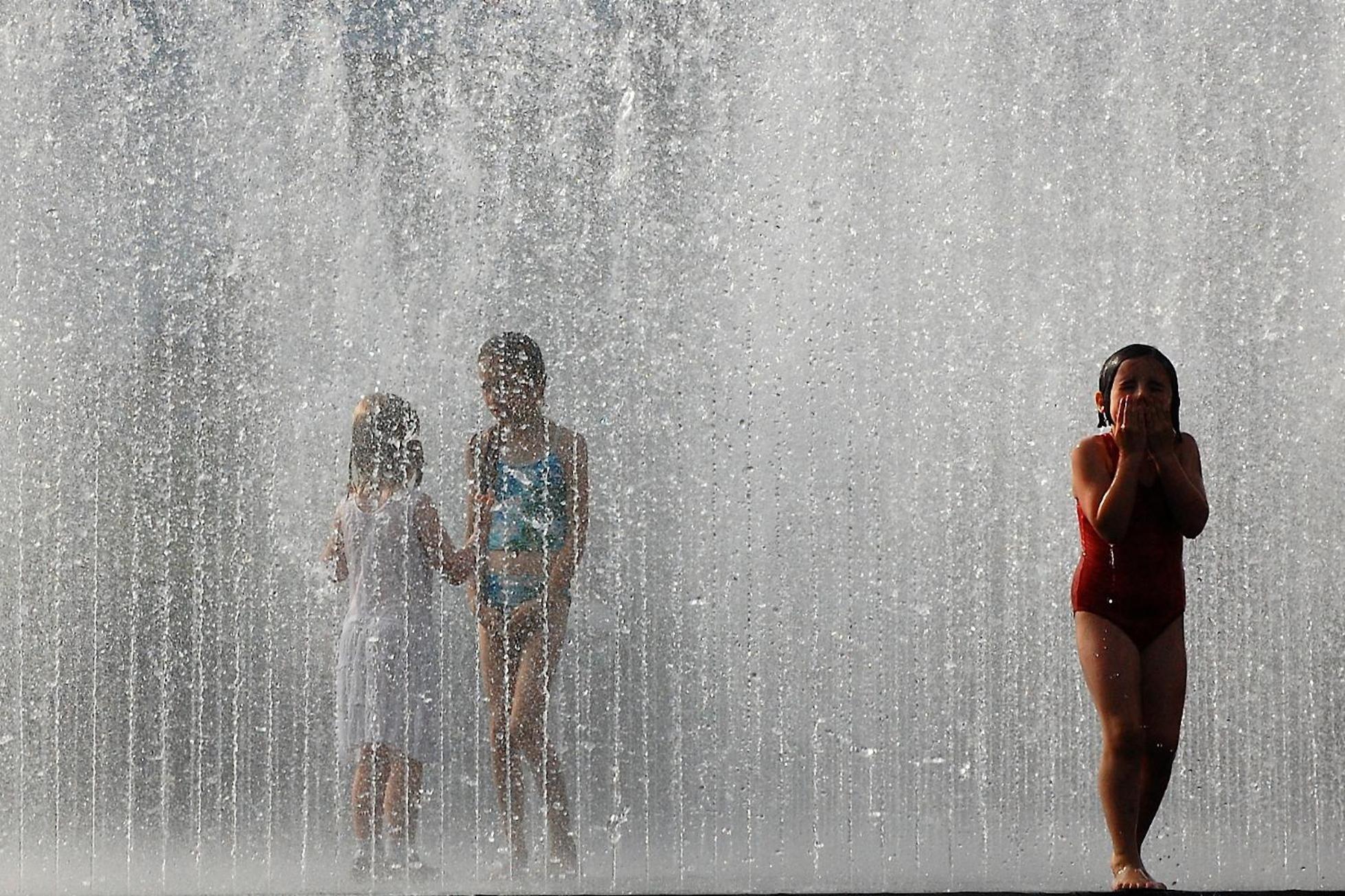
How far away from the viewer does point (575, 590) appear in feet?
26.6

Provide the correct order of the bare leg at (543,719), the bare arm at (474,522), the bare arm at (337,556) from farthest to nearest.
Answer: the bare arm at (337,556) → the bare arm at (474,522) → the bare leg at (543,719)

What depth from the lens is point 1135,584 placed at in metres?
4.11

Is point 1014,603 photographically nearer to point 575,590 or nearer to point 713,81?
point 575,590

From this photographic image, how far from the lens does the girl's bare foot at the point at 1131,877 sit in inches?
156

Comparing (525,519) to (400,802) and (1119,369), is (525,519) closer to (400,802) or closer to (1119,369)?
(400,802)

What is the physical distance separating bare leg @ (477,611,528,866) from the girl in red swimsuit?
Answer: 1.60 m

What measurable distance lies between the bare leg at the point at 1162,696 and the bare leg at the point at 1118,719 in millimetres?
24

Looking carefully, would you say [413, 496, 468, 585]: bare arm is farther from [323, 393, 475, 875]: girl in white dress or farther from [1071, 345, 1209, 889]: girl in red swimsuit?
[1071, 345, 1209, 889]: girl in red swimsuit

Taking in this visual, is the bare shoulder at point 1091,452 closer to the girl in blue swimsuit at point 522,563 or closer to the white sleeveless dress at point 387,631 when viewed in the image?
the girl in blue swimsuit at point 522,563

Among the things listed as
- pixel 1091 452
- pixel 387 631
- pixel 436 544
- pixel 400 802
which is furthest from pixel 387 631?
pixel 1091 452

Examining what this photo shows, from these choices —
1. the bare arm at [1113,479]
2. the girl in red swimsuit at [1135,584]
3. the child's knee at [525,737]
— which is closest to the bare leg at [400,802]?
the child's knee at [525,737]

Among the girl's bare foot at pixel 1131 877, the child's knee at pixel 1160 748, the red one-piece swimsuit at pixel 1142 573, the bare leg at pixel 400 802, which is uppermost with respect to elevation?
the red one-piece swimsuit at pixel 1142 573

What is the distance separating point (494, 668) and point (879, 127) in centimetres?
379

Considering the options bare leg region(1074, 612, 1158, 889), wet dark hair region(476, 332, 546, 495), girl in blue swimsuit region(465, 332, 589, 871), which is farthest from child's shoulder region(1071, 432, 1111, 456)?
wet dark hair region(476, 332, 546, 495)
